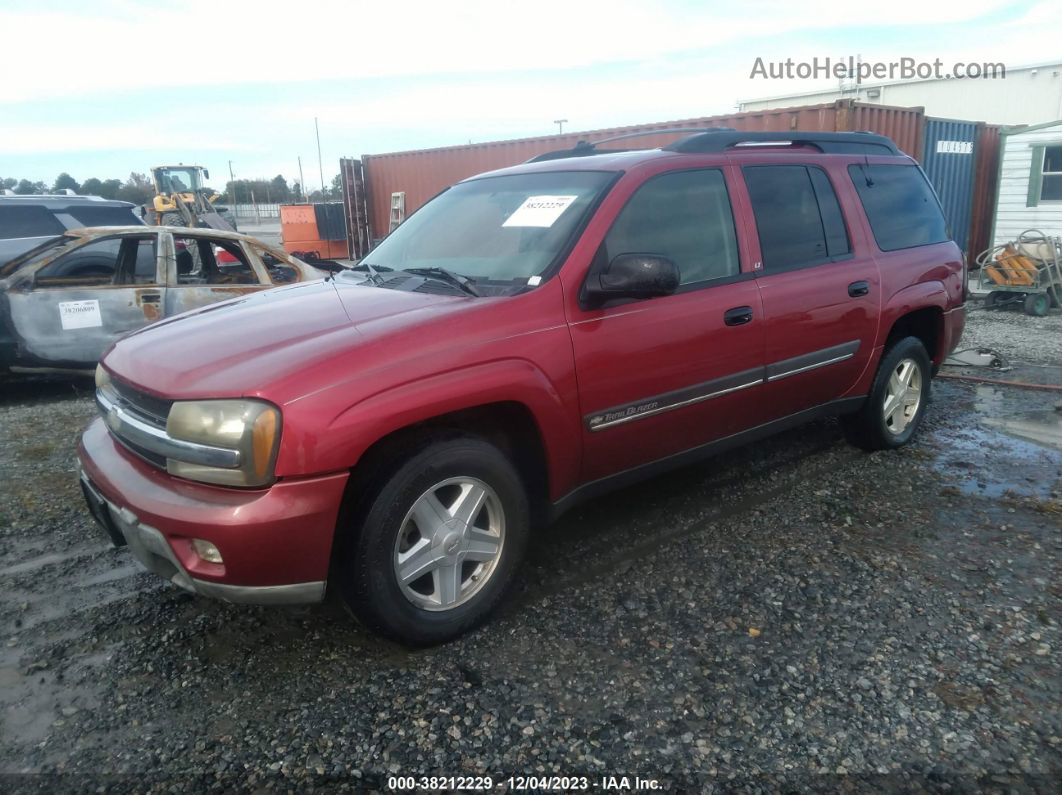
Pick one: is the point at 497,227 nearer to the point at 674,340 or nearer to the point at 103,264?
the point at 674,340

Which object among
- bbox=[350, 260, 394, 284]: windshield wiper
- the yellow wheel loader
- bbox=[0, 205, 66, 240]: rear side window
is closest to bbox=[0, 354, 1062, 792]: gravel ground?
bbox=[350, 260, 394, 284]: windshield wiper

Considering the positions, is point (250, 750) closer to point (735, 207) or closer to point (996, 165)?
point (735, 207)

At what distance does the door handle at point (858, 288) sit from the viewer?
4.13 metres

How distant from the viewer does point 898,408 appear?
4816 mm

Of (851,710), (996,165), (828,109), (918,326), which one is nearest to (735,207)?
(918,326)

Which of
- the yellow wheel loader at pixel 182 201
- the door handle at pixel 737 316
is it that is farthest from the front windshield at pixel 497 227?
the yellow wheel loader at pixel 182 201

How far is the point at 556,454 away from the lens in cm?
302

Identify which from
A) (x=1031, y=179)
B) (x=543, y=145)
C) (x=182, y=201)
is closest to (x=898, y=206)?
(x=1031, y=179)

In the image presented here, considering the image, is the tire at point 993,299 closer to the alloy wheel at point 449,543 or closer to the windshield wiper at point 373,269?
the windshield wiper at point 373,269

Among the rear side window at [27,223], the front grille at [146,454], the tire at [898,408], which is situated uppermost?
the rear side window at [27,223]

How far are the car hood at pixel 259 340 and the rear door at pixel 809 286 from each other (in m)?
1.69

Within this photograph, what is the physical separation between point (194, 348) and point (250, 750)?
1.35m

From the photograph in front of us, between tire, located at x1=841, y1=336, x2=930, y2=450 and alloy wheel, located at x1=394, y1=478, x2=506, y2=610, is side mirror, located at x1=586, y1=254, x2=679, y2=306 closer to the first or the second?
alloy wheel, located at x1=394, y1=478, x2=506, y2=610

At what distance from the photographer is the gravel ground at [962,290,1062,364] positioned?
786cm
